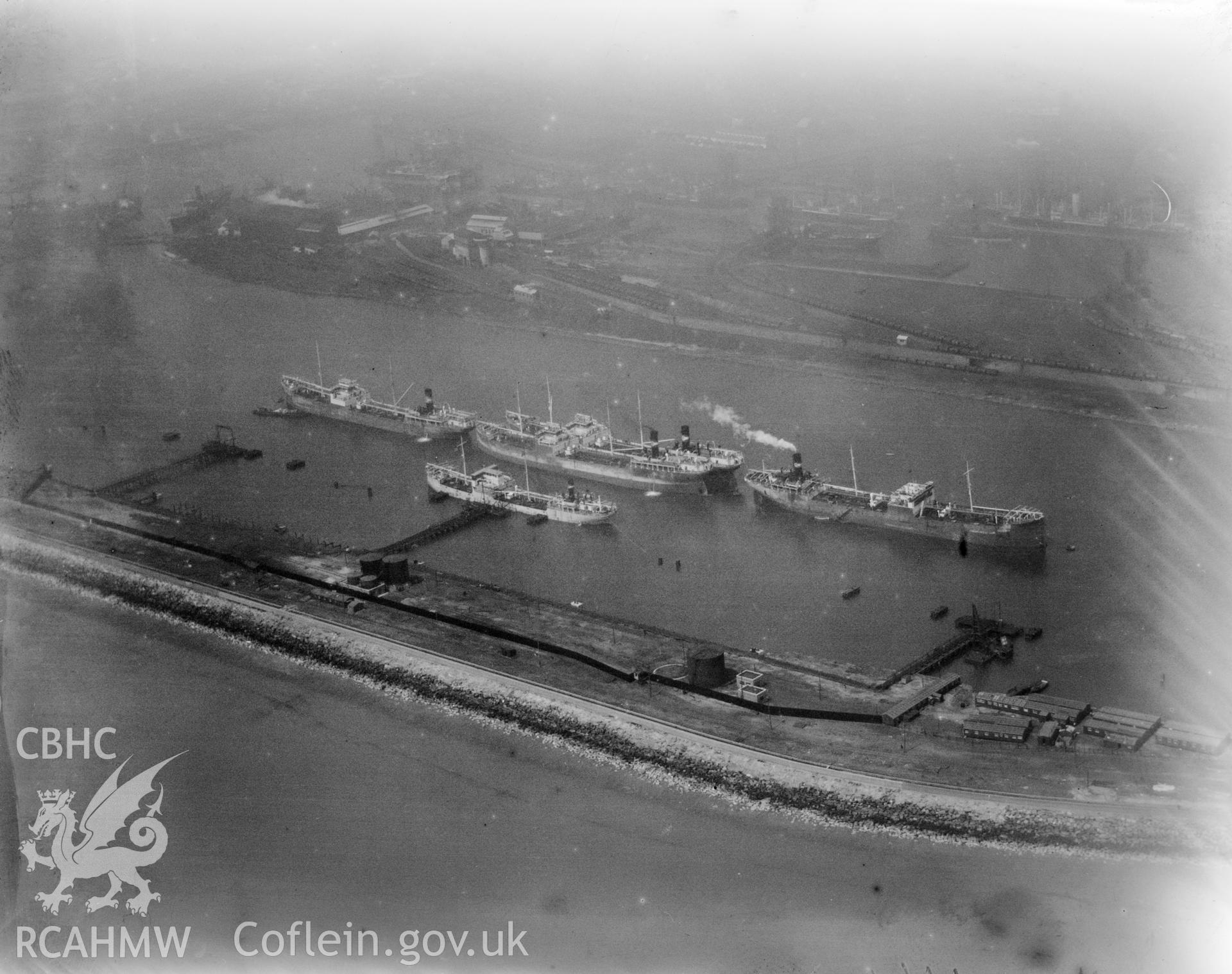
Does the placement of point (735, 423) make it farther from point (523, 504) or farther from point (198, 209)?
point (198, 209)

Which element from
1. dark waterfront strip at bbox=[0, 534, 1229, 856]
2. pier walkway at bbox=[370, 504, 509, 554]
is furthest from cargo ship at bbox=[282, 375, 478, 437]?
dark waterfront strip at bbox=[0, 534, 1229, 856]

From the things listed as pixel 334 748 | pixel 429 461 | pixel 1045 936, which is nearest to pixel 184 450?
pixel 429 461

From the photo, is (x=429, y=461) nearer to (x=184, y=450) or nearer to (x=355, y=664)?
(x=184, y=450)

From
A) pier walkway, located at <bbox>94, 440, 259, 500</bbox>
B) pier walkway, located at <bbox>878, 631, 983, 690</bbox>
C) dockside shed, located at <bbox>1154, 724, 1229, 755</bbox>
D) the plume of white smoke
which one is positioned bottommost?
pier walkway, located at <bbox>94, 440, 259, 500</bbox>

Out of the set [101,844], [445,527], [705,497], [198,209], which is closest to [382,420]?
[445,527]

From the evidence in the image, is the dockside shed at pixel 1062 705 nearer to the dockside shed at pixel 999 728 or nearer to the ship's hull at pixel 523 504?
the dockside shed at pixel 999 728

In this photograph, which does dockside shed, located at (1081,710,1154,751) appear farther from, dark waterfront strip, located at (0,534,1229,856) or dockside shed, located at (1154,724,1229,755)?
dark waterfront strip, located at (0,534,1229,856)
